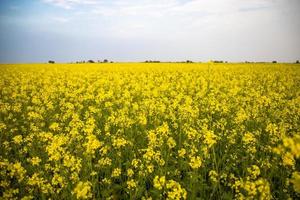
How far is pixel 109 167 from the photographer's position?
5.44 meters

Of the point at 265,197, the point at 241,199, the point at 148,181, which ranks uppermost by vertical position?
the point at 265,197

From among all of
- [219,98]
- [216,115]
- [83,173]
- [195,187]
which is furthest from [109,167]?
[219,98]

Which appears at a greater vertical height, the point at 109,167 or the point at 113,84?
the point at 113,84

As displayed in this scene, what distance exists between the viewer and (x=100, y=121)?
7.84 meters

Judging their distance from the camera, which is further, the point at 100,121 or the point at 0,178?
the point at 100,121

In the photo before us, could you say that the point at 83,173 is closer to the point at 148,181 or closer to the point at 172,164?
the point at 148,181

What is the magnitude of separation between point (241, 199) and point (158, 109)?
4.56 meters

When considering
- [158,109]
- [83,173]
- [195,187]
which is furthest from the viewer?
[158,109]

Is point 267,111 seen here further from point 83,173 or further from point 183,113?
point 83,173

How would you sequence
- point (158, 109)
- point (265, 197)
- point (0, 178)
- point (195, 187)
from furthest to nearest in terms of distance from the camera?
point (158, 109)
point (0, 178)
point (195, 187)
point (265, 197)

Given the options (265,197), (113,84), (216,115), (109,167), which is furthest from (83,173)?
(113,84)

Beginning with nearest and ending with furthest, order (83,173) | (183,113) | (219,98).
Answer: (83,173) → (183,113) → (219,98)

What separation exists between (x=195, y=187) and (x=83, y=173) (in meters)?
1.73

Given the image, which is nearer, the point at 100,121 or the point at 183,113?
the point at 183,113
